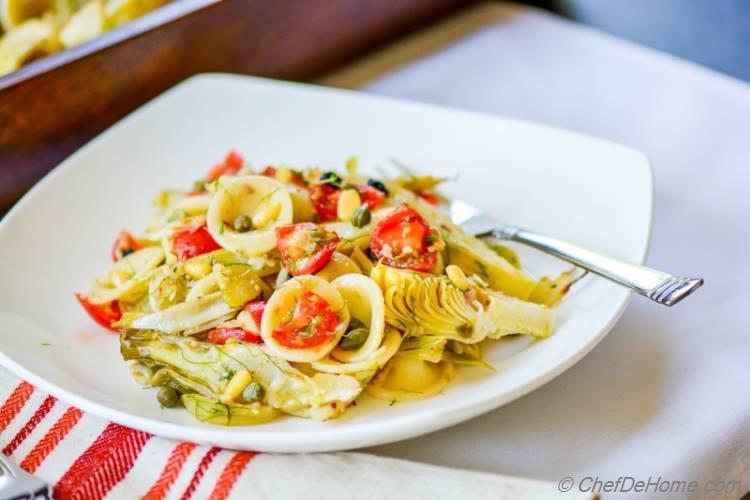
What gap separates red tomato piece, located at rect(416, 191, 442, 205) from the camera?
237 centimetres

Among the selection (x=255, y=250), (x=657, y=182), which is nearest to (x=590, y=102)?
(x=657, y=182)

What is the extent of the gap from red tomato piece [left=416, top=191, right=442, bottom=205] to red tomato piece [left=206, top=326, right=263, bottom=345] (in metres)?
0.73

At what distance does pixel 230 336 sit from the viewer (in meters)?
1.83

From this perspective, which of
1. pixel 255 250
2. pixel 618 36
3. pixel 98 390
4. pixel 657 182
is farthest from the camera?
pixel 618 36

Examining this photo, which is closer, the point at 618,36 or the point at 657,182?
the point at 657,182

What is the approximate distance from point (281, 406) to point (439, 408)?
1.02 ft

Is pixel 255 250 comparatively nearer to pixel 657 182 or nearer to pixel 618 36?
pixel 657 182

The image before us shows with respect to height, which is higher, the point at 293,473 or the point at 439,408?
A: the point at 439,408

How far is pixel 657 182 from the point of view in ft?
8.66

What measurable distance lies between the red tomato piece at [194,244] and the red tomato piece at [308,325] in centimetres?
39

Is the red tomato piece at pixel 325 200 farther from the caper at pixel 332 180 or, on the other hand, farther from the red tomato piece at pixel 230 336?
the red tomato piece at pixel 230 336

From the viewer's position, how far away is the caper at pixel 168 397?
1756 mm

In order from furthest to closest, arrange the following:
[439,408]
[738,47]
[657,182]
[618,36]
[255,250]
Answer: [618,36], [738,47], [657,182], [255,250], [439,408]

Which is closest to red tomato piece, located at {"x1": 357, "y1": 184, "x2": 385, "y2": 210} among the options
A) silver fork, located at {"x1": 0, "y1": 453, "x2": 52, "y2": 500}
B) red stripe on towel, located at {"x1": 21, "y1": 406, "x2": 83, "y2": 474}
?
red stripe on towel, located at {"x1": 21, "y1": 406, "x2": 83, "y2": 474}
